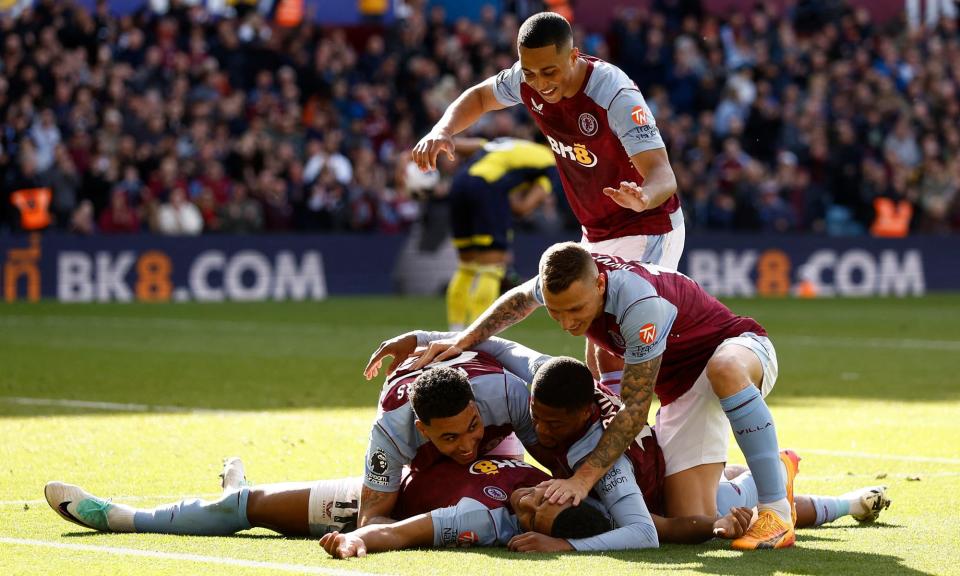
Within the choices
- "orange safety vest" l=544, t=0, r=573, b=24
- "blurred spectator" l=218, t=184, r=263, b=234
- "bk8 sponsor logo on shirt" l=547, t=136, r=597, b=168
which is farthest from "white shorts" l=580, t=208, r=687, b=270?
"orange safety vest" l=544, t=0, r=573, b=24

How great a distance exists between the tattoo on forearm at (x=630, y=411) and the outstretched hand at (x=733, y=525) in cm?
53

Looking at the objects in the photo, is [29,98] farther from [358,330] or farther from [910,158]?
[910,158]

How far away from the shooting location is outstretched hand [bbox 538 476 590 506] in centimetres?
636

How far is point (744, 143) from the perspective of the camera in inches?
1156

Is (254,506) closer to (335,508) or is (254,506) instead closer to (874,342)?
(335,508)

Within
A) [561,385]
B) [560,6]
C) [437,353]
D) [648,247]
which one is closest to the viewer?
[561,385]

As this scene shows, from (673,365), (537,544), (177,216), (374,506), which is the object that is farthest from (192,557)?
(177,216)

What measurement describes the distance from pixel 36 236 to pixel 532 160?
34.2 ft

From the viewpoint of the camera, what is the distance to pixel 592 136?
8.16 m

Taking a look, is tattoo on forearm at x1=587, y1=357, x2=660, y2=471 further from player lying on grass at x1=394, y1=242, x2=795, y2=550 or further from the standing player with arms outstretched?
the standing player with arms outstretched

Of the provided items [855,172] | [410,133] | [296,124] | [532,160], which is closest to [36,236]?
[296,124]

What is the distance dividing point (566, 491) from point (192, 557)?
1.50 meters

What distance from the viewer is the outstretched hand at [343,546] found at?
239 inches

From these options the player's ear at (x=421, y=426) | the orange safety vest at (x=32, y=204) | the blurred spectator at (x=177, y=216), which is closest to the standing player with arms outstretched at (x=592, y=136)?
the player's ear at (x=421, y=426)
